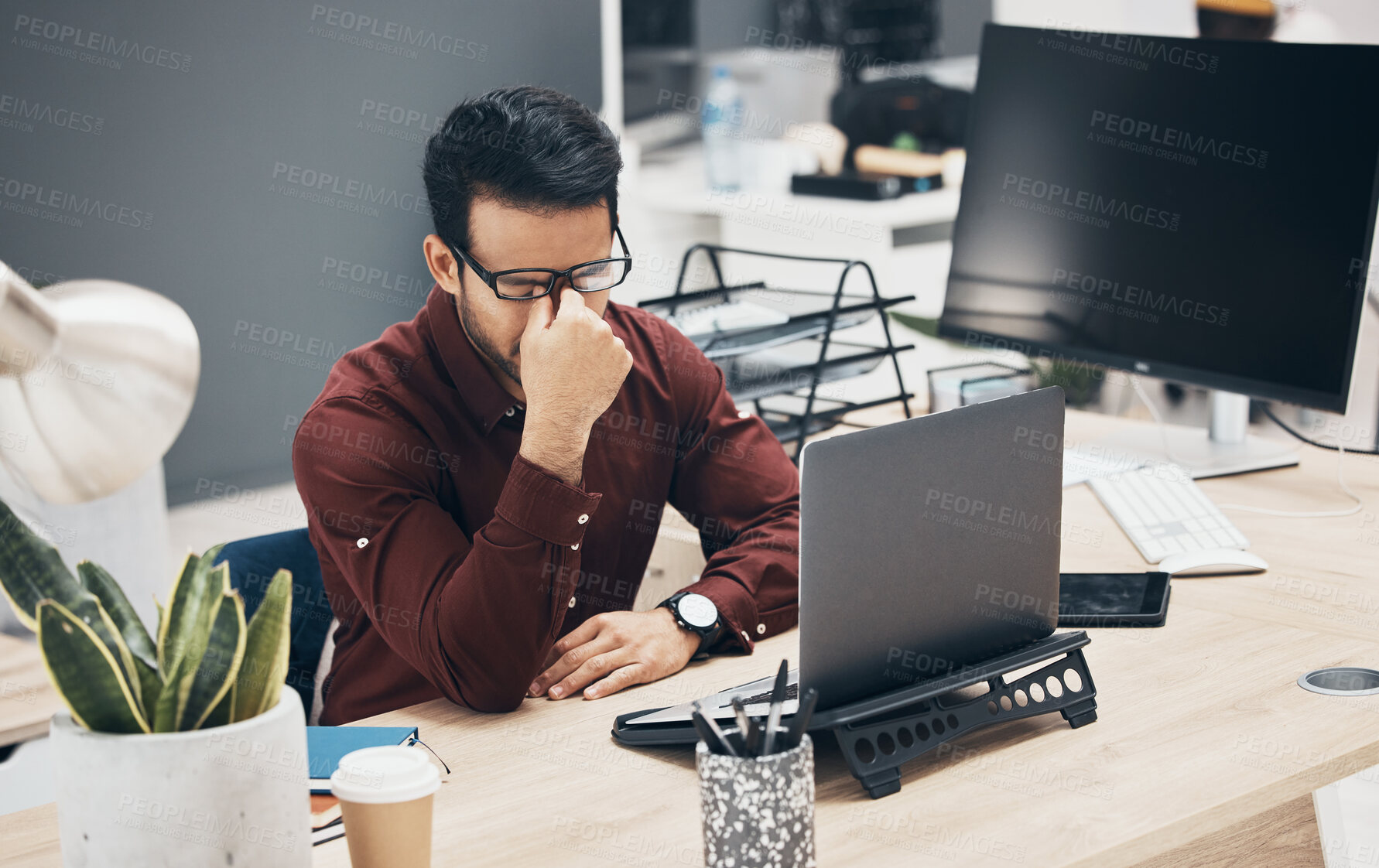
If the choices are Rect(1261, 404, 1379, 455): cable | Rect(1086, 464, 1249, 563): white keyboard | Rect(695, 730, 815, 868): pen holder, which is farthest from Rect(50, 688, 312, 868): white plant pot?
Rect(1261, 404, 1379, 455): cable

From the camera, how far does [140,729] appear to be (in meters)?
0.77

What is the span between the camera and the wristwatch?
1318mm

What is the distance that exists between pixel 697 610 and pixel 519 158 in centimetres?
52

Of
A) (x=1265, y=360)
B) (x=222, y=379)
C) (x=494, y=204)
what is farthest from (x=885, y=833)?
(x=222, y=379)

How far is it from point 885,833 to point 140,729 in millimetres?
524

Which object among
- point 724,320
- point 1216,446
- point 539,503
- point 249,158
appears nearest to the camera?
point 539,503

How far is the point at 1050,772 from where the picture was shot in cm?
103

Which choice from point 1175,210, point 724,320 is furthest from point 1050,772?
point 724,320

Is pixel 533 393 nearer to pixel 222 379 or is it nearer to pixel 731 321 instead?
pixel 731 321

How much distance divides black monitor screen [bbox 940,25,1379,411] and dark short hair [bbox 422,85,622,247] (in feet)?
2.64

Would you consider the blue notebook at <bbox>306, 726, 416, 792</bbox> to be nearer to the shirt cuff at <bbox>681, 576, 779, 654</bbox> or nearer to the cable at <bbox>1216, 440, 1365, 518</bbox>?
the shirt cuff at <bbox>681, 576, 779, 654</bbox>

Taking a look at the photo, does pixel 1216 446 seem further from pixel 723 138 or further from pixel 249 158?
pixel 249 158

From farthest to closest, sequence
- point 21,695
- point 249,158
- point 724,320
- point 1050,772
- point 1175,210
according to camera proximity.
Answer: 1. point 249,158
2. point 724,320
3. point 1175,210
4. point 21,695
5. point 1050,772

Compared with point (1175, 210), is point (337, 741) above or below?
below
